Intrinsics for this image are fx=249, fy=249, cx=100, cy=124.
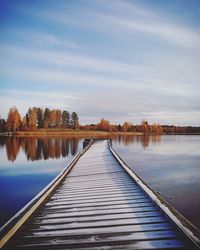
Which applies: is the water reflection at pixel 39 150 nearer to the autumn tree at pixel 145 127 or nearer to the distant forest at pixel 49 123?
the distant forest at pixel 49 123

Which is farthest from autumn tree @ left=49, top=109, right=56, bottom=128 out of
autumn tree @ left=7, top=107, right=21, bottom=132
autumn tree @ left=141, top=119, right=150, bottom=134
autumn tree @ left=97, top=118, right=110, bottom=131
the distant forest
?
autumn tree @ left=141, top=119, right=150, bottom=134

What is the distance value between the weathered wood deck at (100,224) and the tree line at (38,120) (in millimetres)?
84915

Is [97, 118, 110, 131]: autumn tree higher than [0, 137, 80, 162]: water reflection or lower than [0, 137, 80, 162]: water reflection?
higher

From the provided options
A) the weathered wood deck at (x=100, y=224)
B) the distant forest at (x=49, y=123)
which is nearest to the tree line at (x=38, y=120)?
the distant forest at (x=49, y=123)

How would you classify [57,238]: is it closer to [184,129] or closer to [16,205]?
[16,205]

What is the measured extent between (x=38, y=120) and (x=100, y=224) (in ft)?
346

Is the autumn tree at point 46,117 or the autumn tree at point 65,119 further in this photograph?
the autumn tree at point 65,119

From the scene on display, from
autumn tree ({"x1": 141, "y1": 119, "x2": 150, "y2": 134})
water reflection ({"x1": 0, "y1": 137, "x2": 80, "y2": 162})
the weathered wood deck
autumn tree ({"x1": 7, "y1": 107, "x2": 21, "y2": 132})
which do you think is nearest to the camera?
the weathered wood deck

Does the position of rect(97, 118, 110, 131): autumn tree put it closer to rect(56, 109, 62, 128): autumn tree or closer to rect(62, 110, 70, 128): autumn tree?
rect(62, 110, 70, 128): autumn tree

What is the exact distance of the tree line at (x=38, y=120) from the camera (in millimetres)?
87375

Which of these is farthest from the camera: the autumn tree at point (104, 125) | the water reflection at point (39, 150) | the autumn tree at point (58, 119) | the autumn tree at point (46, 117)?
the autumn tree at point (104, 125)

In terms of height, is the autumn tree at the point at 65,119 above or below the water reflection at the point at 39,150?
above

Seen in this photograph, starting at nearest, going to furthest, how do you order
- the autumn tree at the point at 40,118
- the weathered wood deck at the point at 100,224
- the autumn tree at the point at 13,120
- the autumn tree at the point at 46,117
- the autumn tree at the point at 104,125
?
1. the weathered wood deck at the point at 100,224
2. the autumn tree at the point at 13,120
3. the autumn tree at the point at 46,117
4. the autumn tree at the point at 40,118
5. the autumn tree at the point at 104,125

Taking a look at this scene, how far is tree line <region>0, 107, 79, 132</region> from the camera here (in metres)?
87.4
